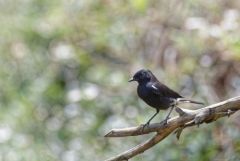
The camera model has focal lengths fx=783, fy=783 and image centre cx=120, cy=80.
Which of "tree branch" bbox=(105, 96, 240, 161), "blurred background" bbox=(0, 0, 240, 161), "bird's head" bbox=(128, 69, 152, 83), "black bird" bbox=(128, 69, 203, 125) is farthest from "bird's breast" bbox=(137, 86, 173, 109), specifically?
"blurred background" bbox=(0, 0, 240, 161)

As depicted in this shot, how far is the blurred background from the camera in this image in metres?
6.33

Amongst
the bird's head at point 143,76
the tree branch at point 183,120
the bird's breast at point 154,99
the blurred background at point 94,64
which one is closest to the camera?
the tree branch at point 183,120

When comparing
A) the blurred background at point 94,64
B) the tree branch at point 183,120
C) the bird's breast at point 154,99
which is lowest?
the tree branch at point 183,120

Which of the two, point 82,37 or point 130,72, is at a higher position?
point 82,37

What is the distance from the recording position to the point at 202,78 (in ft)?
21.0

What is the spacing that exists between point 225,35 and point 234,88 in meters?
0.59

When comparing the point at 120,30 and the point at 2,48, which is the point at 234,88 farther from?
the point at 2,48

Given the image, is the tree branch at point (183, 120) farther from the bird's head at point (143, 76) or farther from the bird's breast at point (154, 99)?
the bird's head at point (143, 76)

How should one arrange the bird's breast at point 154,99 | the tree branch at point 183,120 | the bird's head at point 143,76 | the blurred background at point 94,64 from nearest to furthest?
the tree branch at point 183,120 < the bird's breast at point 154,99 < the bird's head at point 143,76 < the blurred background at point 94,64

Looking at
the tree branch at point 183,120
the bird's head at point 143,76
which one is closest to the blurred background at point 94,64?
the bird's head at point 143,76

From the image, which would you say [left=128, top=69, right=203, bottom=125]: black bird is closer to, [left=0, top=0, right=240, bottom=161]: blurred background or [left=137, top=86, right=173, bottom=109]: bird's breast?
[left=137, top=86, right=173, bottom=109]: bird's breast

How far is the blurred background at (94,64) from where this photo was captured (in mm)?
6328

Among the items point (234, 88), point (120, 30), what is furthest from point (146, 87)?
point (120, 30)

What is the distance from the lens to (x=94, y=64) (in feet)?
23.3
